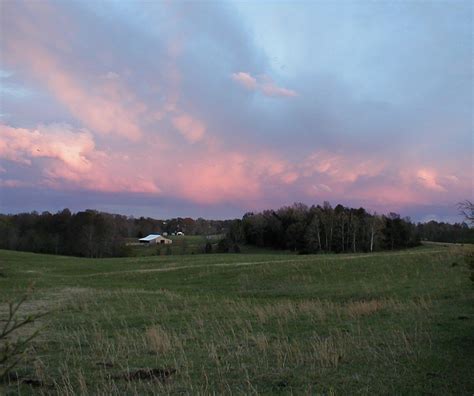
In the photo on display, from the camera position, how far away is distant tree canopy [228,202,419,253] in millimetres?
104812

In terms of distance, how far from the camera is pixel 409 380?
7648 mm

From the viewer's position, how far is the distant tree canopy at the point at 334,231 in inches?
4126

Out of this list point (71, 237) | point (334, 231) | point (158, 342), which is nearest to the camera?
point (158, 342)

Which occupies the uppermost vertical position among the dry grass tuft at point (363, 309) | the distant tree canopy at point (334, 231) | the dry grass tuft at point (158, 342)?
the distant tree canopy at point (334, 231)

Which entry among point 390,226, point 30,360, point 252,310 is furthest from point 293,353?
point 390,226

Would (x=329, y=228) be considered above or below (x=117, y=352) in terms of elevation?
above

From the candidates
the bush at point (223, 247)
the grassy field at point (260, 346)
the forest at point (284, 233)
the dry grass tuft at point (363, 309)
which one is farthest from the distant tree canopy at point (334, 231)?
the dry grass tuft at point (363, 309)

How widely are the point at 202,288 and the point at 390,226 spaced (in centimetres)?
8242

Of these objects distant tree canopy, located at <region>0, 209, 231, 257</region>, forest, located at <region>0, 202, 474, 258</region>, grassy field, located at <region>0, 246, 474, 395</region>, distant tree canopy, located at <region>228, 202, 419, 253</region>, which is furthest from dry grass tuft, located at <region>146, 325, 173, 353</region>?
distant tree canopy, located at <region>0, 209, 231, 257</region>

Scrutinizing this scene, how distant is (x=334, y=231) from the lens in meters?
113

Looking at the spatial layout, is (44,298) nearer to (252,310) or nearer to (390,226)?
(252,310)

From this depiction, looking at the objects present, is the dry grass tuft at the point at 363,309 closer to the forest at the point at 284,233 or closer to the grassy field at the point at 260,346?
the grassy field at the point at 260,346

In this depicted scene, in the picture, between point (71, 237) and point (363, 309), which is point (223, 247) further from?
point (363, 309)

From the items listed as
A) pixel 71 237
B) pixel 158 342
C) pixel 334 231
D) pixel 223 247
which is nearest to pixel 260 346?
pixel 158 342
